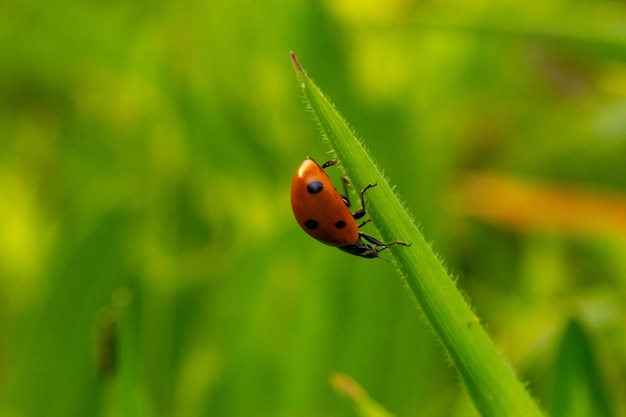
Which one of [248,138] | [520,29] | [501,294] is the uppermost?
[520,29]

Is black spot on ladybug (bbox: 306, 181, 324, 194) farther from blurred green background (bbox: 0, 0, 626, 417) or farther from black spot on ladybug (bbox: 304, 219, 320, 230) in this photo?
blurred green background (bbox: 0, 0, 626, 417)

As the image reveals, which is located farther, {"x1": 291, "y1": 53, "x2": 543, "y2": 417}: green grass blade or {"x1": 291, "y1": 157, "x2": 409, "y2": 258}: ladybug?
{"x1": 291, "y1": 157, "x2": 409, "y2": 258}: ladybug

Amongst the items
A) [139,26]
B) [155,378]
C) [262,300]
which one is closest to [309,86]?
[262,300]

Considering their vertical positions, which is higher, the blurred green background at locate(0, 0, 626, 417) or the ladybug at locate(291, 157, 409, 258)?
the ladybug at locate(291, 157, 409, 258)

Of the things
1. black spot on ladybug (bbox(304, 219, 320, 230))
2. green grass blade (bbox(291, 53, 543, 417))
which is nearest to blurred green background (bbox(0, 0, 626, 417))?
green grass blade (bbox(291, 53, 543, 417))

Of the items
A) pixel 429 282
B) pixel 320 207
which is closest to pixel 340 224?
pixel 320 207

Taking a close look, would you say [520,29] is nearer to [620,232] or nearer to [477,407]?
[620,232]
